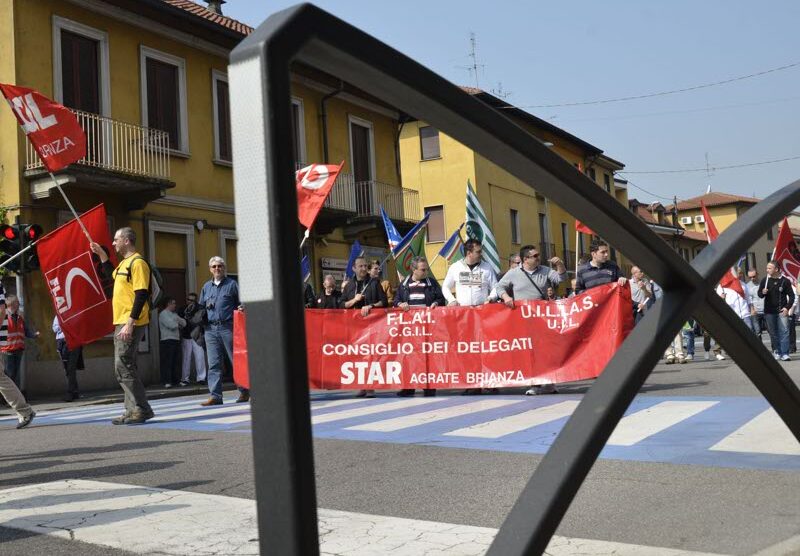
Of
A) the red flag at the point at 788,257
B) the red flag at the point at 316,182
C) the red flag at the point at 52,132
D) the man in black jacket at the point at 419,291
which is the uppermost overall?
the red flag at the point at 52,132

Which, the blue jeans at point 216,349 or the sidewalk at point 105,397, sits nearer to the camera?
the blue jeans at point 216,349

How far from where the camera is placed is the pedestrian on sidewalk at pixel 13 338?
562 inches

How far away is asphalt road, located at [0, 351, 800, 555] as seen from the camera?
3881 mm

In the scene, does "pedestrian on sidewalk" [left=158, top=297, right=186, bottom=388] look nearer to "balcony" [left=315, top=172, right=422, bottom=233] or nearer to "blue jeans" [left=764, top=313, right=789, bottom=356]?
"balcony" [left=315, top=172, right=422, bottom=233]

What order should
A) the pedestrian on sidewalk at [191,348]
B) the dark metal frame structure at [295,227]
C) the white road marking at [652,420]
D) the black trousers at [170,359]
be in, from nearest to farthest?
1. the dark metal frame structure at [295,227]
2. the white road marking at [652,420]
3. the black trousers at [170,359]
4. the pedestrian on sidewalk at [191,348]

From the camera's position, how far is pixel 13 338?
47.3 ft

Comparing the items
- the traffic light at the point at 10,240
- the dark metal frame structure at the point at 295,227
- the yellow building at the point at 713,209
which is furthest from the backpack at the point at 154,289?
the yellow building at the point at 713,209

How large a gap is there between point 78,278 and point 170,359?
22.1 ft

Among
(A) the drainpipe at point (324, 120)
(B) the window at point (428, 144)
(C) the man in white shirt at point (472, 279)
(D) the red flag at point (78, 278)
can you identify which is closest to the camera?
(C) the man in white shirt at point (472, 279)

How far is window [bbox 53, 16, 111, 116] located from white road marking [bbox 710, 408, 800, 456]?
15867mm

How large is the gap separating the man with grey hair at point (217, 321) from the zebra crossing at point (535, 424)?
366mm

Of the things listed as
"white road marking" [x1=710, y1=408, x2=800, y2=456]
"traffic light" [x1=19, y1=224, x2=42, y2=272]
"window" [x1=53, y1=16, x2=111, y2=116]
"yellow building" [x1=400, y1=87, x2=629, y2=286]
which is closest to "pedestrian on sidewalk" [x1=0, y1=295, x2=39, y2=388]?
"traffic light" [x1=19, y1=224, x2=42, y2=272]

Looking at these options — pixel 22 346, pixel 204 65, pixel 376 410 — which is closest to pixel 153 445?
pixel 376 410

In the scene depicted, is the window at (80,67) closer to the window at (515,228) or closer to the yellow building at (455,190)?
the yellow building at (455,190)
